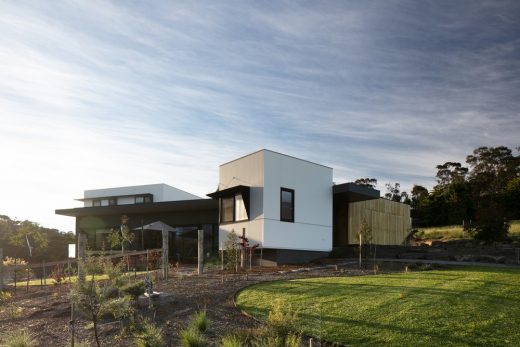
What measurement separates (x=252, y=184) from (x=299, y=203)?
231 cm

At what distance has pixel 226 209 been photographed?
2280 centimetres

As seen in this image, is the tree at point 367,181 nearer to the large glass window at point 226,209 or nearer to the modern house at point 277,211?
the modern house at point 277,211

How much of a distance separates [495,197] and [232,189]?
24901 millimetres

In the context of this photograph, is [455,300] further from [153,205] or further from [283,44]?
[153,205]

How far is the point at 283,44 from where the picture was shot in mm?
13234

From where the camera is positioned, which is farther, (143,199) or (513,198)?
(513,198)

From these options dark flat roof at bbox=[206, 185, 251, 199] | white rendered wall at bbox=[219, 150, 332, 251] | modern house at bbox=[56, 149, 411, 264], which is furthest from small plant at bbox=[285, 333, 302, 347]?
dark flat roof at bbox=[206, 185, 251, 199]

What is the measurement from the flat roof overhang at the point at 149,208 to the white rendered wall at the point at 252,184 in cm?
376

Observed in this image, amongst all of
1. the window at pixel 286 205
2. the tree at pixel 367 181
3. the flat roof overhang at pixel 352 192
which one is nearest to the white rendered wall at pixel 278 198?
the window at pixel 286 205

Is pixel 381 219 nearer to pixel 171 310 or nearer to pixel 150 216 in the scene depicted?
pixel 150 216

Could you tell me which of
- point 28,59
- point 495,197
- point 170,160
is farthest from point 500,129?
point 495,197

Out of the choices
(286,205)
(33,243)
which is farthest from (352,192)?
(33,243)

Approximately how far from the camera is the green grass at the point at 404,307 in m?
7.89

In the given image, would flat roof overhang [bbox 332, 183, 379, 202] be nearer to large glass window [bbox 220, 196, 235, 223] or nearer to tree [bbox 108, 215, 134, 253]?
large glass window [bbox 220, 196, 235, 223]
